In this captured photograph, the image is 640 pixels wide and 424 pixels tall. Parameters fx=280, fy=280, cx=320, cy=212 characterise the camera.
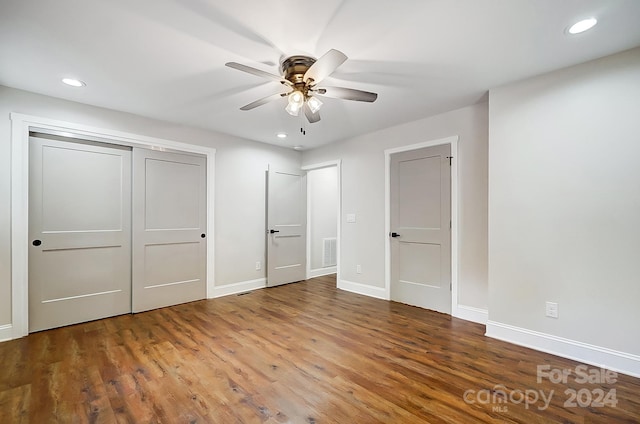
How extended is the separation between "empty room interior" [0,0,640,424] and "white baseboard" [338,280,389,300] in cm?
4

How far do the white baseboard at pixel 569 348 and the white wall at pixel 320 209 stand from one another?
339cm

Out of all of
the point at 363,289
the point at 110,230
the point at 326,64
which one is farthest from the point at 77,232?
the point at 363,289

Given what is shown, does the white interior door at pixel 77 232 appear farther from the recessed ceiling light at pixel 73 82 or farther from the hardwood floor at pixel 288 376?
the recessed ceiling light at pixel 73 82

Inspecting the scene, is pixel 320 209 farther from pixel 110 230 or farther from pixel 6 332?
pixel 6 332

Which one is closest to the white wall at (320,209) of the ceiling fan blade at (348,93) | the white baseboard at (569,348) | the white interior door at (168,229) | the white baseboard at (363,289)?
the white baseboard at (363,289)

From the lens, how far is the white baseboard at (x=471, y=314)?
3.20m

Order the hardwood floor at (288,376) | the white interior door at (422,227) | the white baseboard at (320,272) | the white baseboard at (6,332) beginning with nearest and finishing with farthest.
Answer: the hardwood floor at (288,376) → the white baseboard at (6,332) → the white interior door at (422,227) → the white baseboard at (320,272)

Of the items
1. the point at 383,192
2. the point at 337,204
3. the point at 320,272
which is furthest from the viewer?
the point at 320,272

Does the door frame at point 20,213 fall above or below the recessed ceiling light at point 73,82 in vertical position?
below

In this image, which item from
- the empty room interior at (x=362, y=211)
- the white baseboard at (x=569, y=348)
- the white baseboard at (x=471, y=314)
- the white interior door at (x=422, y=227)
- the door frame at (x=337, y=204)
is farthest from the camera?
the door frame at (x=337, y=204)

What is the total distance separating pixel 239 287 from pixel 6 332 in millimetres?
2537

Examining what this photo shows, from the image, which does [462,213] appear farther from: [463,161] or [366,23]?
[366,23]

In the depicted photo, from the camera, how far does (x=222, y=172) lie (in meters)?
4.41

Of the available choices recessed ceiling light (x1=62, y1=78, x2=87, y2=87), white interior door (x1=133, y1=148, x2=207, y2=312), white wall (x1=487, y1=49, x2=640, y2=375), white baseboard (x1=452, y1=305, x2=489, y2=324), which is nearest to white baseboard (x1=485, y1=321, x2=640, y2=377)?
white wall (x1=487, y1=49, x2=640, y2=375)
